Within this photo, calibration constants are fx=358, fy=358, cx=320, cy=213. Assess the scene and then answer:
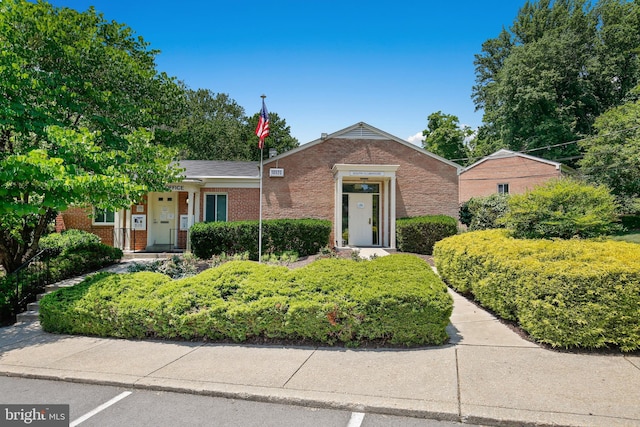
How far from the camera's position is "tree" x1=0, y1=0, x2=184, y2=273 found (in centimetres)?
641

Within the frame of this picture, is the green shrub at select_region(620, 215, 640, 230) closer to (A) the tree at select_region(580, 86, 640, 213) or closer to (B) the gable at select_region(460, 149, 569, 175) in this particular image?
(A) the tree at select_region(580, 86, 640, 213)

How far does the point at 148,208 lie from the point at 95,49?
8.40m

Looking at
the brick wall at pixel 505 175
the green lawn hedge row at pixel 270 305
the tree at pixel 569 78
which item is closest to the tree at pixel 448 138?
the tree at pixel 569 78

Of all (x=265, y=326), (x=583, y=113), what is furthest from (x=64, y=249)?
(x=583, y=113)

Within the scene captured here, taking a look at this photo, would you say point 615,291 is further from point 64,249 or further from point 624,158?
point 624,158

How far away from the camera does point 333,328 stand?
5215 mm

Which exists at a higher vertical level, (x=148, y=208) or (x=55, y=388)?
(x=148, y=208)

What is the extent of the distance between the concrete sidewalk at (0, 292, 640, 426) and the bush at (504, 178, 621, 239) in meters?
3.23

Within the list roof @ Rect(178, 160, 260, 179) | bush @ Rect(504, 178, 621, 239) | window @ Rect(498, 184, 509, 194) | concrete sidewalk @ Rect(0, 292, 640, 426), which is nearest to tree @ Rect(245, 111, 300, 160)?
roof @ Rect(178, 160, 260, 179)

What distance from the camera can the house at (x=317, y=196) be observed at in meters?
15.5

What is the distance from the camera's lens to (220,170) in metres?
17.1

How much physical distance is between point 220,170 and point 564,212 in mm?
13874
